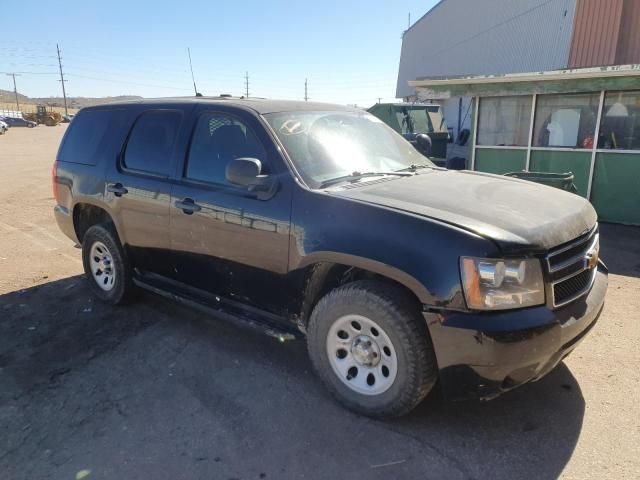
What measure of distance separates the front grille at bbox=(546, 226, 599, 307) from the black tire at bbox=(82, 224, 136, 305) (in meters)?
3.58

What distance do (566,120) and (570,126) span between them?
0.43 feet

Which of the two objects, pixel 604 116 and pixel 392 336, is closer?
pixel 392 336

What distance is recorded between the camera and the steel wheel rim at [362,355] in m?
2.92

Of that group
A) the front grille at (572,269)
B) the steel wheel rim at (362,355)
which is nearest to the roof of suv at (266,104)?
the steel wheel rim at (362,355)

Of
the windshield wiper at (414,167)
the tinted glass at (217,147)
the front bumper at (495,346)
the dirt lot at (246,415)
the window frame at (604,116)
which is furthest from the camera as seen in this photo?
the window frame at (604,116)

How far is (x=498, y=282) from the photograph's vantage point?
2.58 m

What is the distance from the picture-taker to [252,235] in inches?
134

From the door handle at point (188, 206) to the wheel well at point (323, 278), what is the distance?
42.6 inches

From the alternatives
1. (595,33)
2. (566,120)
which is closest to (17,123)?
(595,33)

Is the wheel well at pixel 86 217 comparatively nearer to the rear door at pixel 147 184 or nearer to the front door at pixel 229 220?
the rear door at pixel 147 184

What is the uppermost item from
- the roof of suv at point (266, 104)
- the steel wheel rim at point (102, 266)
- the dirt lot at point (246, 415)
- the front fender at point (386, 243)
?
the roof of suv at point (266, 104)

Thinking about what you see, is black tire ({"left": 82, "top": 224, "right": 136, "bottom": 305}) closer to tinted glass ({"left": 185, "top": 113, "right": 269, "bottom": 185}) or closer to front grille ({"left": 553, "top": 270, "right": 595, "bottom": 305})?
tinted glass ({"left": 185, "top": 113, "right": 269, "bottom": 185})

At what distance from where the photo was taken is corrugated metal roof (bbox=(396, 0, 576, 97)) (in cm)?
1922

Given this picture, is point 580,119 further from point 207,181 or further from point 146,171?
point 146,171
